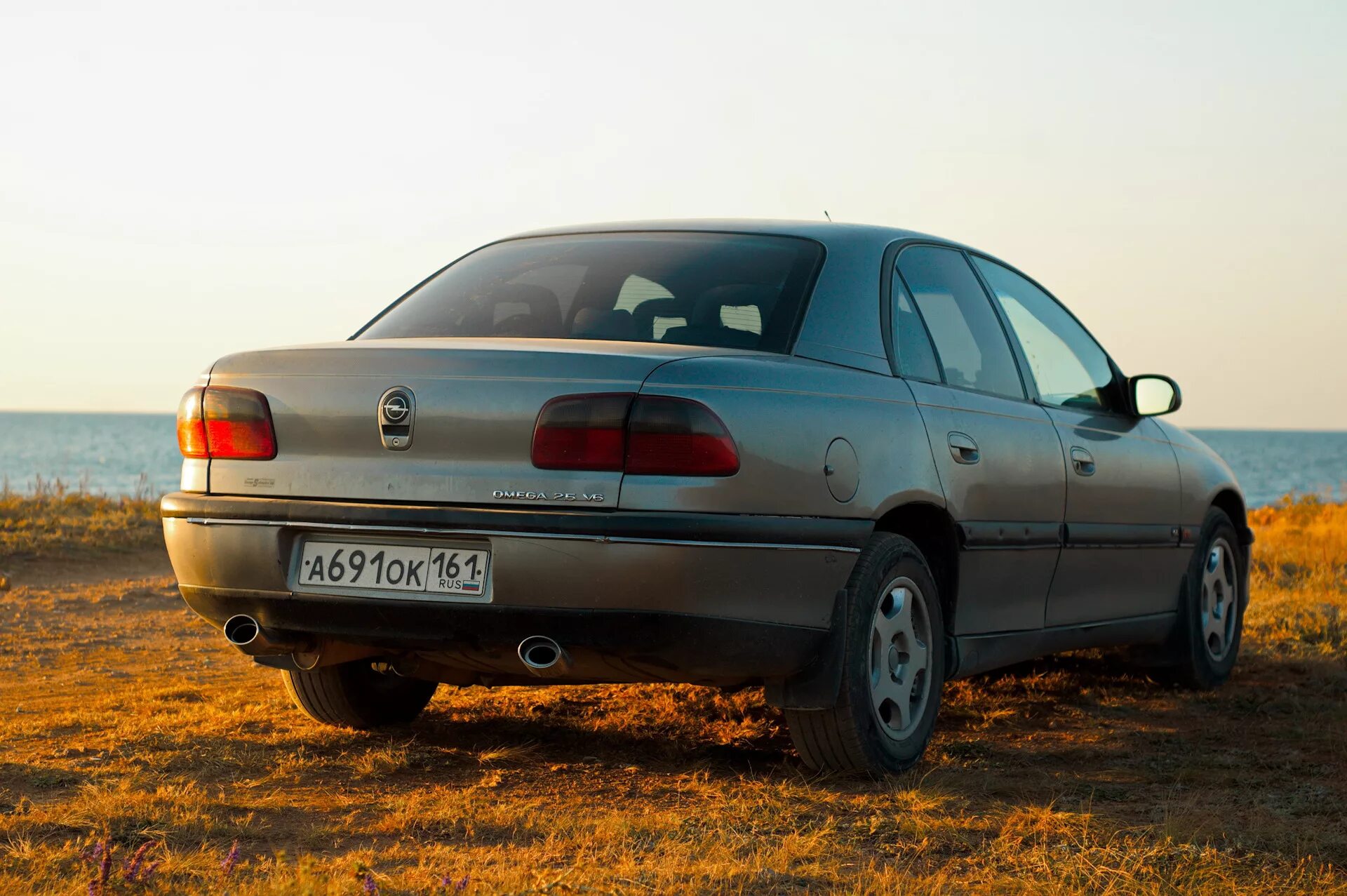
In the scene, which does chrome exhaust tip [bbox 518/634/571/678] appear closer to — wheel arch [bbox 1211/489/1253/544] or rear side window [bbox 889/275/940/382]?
rear side window [bbox 889/275/940/382]

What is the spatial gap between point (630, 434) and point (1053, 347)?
8.62 ft

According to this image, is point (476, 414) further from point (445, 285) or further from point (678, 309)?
point (445, 285)

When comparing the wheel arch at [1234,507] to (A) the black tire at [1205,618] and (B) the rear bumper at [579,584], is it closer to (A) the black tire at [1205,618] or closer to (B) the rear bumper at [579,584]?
(A) the black tire at [1205,618]

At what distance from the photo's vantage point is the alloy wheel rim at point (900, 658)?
418 cm

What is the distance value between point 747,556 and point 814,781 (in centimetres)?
86

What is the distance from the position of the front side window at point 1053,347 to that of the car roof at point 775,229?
560mm

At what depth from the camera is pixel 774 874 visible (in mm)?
3113

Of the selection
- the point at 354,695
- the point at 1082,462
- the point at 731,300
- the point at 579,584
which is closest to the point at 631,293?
the point at 731,300

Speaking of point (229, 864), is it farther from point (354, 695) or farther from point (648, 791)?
point (354, 695)

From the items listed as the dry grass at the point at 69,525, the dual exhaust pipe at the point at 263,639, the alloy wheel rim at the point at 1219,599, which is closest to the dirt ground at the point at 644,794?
the alloy wheel rim at the point at 1219,599

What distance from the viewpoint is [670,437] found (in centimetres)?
354

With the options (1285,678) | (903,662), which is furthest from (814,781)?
(1285,678)

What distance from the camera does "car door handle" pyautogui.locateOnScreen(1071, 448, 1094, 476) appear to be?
17.2ft

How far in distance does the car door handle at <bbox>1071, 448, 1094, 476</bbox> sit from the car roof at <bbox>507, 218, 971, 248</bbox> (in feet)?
3.13
